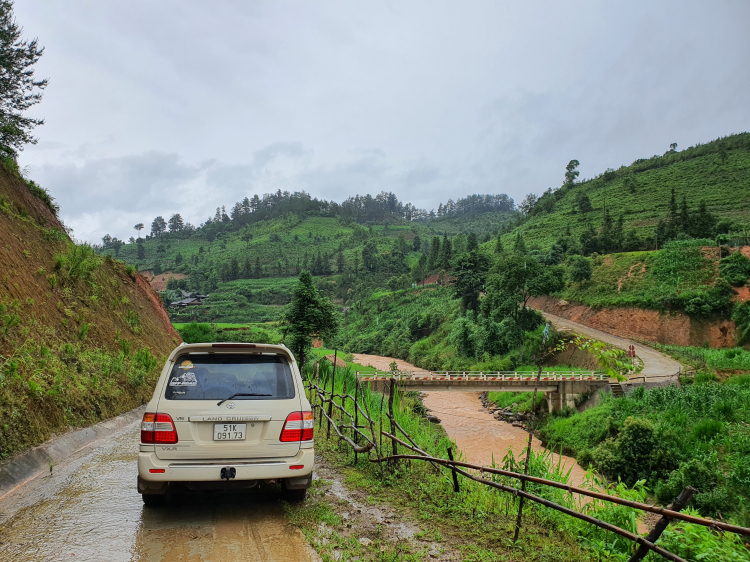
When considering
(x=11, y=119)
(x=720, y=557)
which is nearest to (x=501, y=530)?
A: (x=720, y=557)

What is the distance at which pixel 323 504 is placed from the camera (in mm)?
4922

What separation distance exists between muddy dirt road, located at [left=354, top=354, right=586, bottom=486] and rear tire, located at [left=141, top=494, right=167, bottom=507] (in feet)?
42.5

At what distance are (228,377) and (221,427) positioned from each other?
55 centimetres

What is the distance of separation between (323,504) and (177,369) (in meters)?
2.14

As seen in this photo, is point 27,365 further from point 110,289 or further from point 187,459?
point 110,289

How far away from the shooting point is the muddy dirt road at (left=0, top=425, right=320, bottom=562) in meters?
3.71

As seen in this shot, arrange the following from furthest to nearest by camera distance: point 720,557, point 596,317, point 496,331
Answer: point 596,317
point 496,331
point 720,557

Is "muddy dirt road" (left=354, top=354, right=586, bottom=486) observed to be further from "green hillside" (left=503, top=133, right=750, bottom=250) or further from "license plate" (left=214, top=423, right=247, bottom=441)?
"green hillside" (left=503, top=133, right=750, bottom=250)

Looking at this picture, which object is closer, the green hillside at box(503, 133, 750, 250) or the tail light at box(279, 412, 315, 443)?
the tail light at box(279, 412, 315, 443)

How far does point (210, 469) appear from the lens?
423cm

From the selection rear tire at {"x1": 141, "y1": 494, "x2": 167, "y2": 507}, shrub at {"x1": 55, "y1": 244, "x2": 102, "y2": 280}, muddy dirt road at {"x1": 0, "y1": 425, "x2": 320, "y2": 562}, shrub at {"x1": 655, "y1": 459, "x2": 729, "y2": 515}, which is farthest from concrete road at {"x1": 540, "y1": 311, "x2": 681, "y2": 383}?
shrub at {"x1": 55, "y1": 244, "x2": 102, "y2": 280}

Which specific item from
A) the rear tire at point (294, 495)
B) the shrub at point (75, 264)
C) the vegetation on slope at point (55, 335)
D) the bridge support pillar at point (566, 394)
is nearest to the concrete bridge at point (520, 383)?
the bridge support pillar at point (566, 394)

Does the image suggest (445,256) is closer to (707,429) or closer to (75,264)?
(707,429)

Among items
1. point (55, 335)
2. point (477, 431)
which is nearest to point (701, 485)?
point (477, 431)
